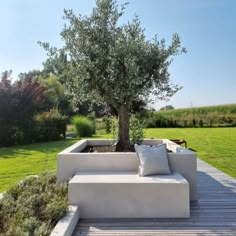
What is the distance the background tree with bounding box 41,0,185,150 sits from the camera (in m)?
5.88

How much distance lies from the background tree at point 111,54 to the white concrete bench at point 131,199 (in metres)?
2.22

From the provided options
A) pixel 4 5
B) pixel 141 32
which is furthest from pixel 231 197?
pixel 4 5

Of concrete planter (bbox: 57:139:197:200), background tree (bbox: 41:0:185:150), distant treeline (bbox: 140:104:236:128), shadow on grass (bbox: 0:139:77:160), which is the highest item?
background tree (bbox: 41:0:185:150)

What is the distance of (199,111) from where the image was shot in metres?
29.7

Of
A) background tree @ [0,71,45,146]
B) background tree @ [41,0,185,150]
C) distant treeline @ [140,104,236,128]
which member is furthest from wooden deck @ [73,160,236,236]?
distant treeline @ [140,104,236,128]

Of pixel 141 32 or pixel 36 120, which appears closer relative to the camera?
pixel 141 32

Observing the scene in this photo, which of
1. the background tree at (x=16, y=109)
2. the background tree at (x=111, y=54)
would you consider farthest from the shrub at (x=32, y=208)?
the background tree at (x=16, y=109)

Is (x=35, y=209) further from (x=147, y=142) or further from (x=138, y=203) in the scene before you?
(x=147, y=142)

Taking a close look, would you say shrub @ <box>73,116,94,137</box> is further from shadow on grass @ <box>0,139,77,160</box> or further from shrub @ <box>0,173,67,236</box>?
shrub @ <box>0,173,67,236</box>

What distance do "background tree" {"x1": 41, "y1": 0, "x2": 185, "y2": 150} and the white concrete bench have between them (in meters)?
2.22

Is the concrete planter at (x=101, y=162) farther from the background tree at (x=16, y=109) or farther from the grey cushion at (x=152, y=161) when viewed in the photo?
the background tree at (x=16, y=109)

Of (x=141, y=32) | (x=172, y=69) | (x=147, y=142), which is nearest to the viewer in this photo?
(x=141, y=32)

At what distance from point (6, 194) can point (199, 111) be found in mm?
27003

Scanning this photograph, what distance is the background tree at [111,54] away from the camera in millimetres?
5879
